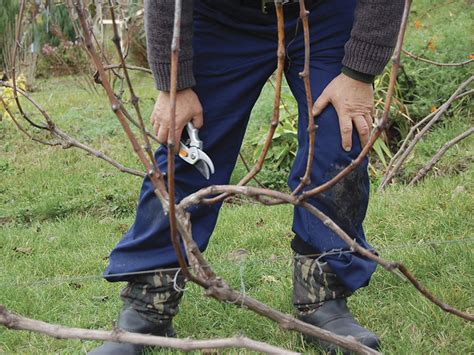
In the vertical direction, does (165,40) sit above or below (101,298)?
above

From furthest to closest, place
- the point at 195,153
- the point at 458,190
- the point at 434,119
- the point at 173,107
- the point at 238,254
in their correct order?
the point at 458,190, the point at 238,254, the point at 434,119, the point at 195,153, the point at 173,107

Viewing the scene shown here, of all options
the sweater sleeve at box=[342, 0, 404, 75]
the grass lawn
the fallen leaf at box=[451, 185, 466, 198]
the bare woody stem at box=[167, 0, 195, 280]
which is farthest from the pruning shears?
the fallen leaf at box=[451, 185, 466, 198]

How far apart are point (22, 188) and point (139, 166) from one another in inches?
36.1

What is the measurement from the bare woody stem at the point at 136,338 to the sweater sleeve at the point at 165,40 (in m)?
0.86

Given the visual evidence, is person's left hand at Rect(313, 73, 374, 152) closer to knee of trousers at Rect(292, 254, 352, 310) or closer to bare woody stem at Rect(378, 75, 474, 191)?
knee of trousers at Rect(292, 254, 352, 310)

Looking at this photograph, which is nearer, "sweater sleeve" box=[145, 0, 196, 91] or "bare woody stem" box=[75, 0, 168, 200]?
"bare woody stem" box=[75, 0, 168, 200]

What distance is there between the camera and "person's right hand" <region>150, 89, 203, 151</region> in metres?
2.22

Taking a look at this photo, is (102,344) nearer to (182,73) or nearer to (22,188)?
(182,73)

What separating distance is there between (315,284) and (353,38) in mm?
797

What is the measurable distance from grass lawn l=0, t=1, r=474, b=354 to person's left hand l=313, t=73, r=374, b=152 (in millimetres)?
564

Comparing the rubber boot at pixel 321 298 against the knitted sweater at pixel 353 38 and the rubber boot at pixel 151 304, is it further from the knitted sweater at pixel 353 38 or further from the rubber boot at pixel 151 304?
the knitted sweater at pixel 353 38

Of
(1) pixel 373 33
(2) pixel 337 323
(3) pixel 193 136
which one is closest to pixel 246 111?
(3) pixel 193 136

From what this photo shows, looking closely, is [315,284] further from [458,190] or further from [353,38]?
[458,190]

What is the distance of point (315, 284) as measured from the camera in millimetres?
2396
